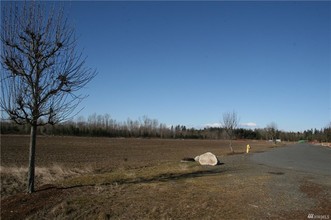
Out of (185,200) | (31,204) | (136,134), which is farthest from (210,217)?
(136,134)

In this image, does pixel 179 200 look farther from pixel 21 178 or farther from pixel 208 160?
pixel 208 160

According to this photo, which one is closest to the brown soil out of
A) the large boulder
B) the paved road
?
the paved road

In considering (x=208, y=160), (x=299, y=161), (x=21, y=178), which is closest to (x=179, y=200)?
(x=21, y=178)

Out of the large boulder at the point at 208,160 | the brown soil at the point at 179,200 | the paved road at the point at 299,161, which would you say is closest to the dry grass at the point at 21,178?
the brown soil at the point at 179,200

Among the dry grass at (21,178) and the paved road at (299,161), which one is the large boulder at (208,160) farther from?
the dry grass at (21,178)

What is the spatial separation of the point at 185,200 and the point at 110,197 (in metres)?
2.56

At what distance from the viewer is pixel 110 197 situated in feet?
38.5

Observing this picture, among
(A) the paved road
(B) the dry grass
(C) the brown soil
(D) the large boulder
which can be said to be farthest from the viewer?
(D) the large boulder

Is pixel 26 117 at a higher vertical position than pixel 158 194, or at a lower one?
higher

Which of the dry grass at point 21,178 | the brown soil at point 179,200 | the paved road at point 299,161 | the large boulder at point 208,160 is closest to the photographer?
the brown soil at point 179,200

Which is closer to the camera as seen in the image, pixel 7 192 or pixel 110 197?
pixel 110 197

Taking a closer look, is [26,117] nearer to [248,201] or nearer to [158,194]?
[158,194]

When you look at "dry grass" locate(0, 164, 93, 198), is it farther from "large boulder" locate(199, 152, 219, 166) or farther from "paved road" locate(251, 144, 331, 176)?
"paved road" locate(251, 144, 331, 176)

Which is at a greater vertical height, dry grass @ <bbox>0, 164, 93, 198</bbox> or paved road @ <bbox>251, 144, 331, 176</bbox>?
paved road @ <bbox>251, 144, 331, 176</bbox>
